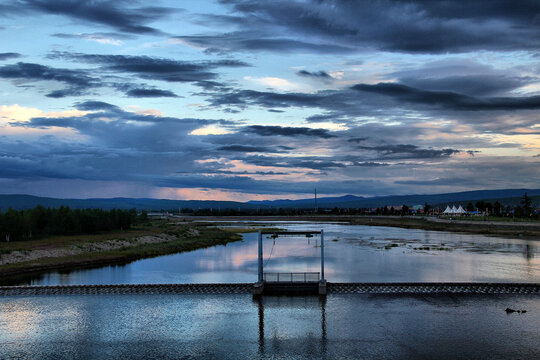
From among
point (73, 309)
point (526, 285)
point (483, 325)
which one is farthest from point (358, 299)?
point (73, 309)

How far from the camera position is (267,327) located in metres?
33.2

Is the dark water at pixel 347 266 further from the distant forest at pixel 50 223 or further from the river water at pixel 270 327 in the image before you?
the distant forest at pixel 50 223

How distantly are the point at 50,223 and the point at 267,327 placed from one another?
3235 inches

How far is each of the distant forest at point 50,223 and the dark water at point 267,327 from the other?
50528 millimetres

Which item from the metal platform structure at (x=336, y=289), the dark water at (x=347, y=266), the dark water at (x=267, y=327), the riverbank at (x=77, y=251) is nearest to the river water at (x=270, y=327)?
the dark water at (x=267, y=327)

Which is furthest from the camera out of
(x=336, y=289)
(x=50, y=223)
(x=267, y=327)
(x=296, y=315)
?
(x=50, y=223)

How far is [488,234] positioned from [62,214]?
10640 cm

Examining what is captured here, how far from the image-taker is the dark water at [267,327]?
2809 cm

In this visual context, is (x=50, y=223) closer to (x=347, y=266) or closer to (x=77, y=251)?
(x=77, y=251)

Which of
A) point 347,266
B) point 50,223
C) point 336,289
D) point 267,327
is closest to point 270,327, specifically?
point 267,327

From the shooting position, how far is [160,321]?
114 ft

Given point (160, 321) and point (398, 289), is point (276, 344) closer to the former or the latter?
point (160, 321)

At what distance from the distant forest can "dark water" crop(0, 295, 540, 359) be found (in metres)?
50.5

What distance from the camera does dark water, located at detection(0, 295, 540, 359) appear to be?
92.2ft
